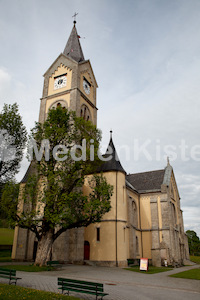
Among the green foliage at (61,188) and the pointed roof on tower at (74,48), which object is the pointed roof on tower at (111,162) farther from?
the pointed roof on tower at (74,48)

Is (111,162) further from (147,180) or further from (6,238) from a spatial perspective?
(6,238)

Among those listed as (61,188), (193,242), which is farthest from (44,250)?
(193,242)

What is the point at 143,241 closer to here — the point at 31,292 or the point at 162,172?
the point at 162,172

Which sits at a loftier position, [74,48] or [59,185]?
[74,48]

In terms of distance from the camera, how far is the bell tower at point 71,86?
1409 inches

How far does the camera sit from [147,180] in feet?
137

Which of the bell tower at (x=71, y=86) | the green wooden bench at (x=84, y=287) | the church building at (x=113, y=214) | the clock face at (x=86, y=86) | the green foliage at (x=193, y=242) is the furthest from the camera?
the green foliage at (x=193, y=242)

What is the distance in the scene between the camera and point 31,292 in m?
10.0

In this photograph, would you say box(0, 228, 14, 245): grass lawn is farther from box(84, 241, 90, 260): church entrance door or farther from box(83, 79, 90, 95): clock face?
box(83, 79, 90, 95): clock face

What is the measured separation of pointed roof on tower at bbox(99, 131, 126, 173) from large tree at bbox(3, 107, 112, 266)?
Answer: 437cm

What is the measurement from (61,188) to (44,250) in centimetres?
555

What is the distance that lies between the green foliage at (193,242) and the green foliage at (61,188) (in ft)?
236

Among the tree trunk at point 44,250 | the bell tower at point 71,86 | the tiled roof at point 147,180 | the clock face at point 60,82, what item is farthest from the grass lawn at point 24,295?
the clock face at point 60,82

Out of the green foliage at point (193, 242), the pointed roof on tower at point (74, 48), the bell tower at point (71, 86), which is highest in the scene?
→ the pointed roof on tower at point (74, 48)
